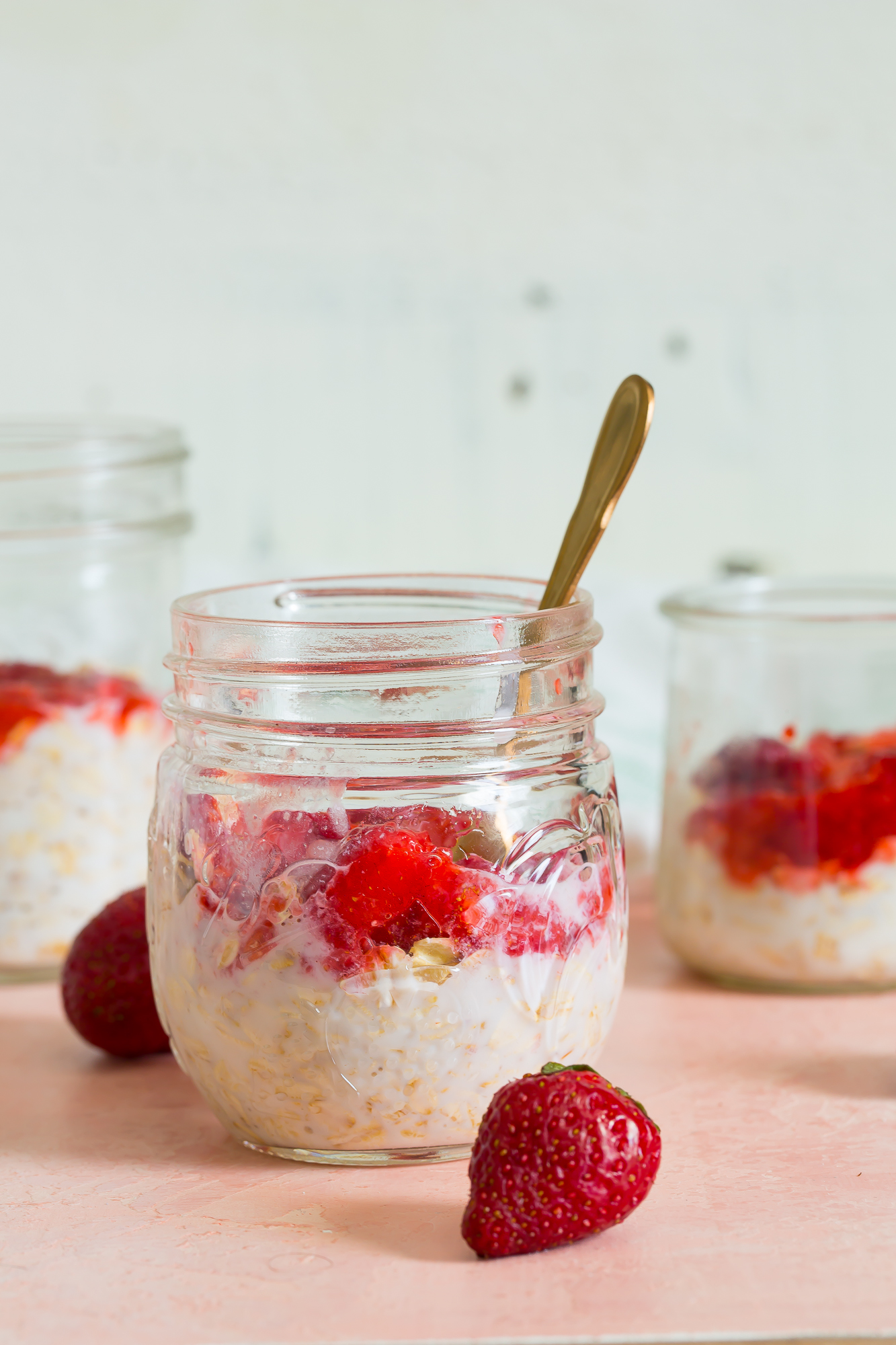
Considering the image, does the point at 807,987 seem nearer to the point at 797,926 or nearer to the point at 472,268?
the point at 797,926

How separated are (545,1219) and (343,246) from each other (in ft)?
3.79

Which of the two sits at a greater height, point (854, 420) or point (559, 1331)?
point (854, 420)

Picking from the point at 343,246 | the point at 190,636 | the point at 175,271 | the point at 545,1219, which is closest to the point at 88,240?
the point at 175,271

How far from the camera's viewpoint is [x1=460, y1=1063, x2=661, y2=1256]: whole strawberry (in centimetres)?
60

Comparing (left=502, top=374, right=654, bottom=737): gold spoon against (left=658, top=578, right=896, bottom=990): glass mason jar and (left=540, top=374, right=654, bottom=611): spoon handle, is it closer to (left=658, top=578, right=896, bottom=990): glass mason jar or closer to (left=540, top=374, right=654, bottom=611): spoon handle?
(left=540, top=374, right=654, bottom=611): spoon handle

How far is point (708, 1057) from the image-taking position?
34.0 inches

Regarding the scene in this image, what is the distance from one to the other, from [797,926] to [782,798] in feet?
0.27

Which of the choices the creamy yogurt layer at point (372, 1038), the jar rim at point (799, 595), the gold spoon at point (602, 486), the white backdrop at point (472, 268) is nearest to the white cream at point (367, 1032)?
the creamy yogurt layer at point (372, 1038)

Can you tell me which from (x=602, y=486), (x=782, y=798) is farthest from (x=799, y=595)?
(x=602, y=486)

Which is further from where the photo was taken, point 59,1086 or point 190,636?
point 59,1086

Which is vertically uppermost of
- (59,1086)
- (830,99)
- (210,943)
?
(830,99)

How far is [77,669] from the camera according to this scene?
1054mm

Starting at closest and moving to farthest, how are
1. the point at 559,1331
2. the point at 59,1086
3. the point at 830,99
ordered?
1. the point at 559,1331
2. the point at 59,1086
3. the point at 830,99

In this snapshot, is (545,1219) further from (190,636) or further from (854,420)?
(854,420)
